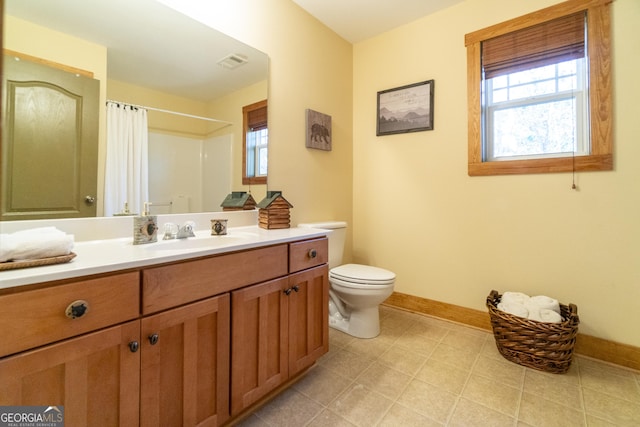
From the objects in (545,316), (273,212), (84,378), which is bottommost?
(545,316)

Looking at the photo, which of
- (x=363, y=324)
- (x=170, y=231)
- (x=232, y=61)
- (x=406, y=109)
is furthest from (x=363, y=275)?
(x=232, y=61)

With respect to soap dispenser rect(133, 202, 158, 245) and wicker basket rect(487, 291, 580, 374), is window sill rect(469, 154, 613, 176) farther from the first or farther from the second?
soap dispenser rect(133, 202, 158, 245)

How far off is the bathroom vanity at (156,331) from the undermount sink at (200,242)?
0.6 inches

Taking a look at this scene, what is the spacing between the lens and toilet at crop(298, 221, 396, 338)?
6.23 feet

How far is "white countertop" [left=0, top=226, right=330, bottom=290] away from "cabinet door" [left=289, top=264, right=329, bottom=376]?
0.23 m

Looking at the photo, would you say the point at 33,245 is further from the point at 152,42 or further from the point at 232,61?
the point at 232,61

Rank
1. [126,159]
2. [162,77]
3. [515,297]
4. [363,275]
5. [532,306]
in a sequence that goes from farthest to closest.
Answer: [363,275] → [515,297] → [532,306] → [162,77] → [126,159]

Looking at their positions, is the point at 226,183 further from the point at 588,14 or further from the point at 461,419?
the point at 588,14

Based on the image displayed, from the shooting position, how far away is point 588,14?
173 centimetres

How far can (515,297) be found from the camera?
6.07 ft

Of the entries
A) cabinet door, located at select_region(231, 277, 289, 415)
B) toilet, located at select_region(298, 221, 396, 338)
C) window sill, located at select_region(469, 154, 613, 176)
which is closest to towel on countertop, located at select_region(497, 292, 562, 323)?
toilet, located at select_region(298, 221, 396, 338)

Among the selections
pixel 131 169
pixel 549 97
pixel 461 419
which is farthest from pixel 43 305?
pixel 549 97

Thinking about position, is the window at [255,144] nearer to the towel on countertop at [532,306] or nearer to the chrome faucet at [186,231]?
the chrome faucet at [186,231]

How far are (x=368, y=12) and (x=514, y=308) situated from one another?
2.36m
